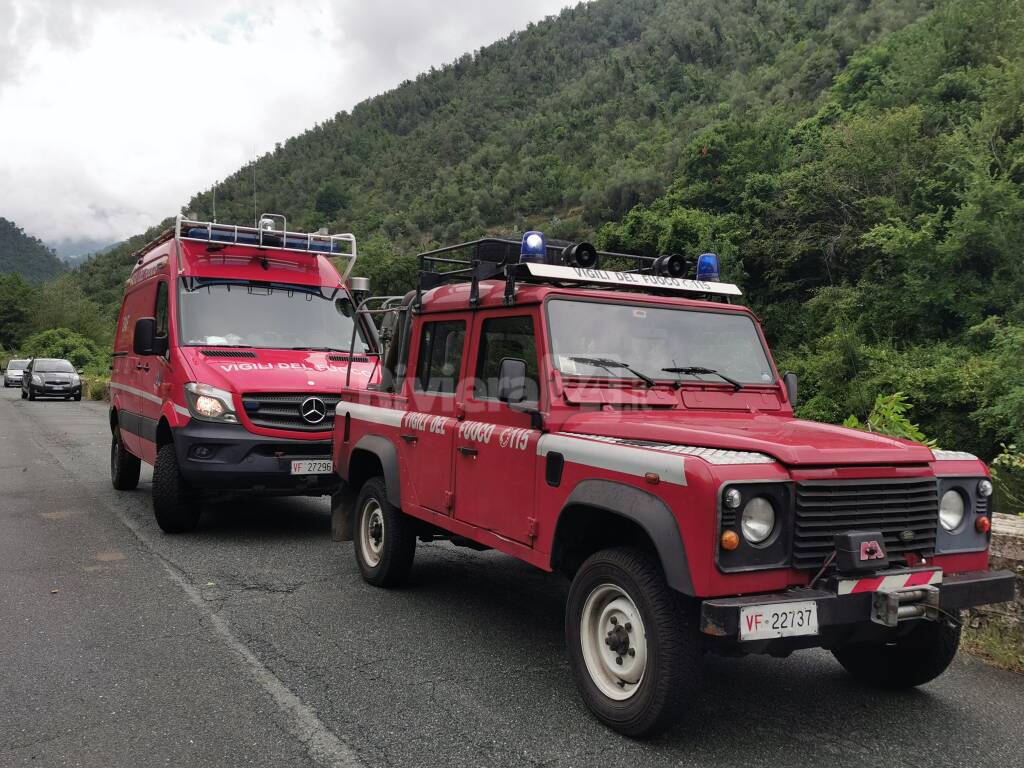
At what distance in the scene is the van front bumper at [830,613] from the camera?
10.3 ft

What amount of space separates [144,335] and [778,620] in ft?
21.4

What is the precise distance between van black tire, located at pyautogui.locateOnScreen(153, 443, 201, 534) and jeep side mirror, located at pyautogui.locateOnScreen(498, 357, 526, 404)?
427 cm

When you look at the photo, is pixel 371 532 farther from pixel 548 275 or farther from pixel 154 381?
pixel 154 381

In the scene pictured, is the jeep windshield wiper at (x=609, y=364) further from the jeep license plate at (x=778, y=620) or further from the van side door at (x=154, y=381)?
the van side door at (x=154, y=381)

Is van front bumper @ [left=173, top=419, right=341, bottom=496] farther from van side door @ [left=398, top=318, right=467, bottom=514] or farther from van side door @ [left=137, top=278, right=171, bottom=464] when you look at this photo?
van side door @ [left=398, top=318, right=467, bottom=514]

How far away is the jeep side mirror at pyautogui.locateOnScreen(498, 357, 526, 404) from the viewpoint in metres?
4.25

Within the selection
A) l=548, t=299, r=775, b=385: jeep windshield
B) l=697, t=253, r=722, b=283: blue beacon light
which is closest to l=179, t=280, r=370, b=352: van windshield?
l=697, t=253, r=722, b=283: blue beacon light

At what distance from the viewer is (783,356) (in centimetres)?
3544

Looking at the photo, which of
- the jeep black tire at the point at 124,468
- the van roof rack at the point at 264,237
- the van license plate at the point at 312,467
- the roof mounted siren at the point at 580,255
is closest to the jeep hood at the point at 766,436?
the roof mounted siren at the point at 580,255

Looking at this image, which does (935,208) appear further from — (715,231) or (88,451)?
(88,451)

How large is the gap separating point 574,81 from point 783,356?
117972 mm

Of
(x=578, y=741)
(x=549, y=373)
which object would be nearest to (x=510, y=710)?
(x=578, y=741)

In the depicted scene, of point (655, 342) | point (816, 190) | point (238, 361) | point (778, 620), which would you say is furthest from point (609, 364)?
point (816, 190)

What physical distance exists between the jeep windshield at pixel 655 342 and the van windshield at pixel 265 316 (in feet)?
13.6
